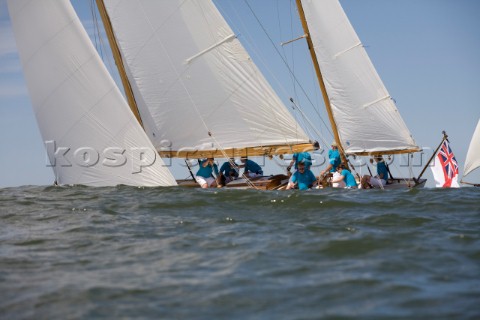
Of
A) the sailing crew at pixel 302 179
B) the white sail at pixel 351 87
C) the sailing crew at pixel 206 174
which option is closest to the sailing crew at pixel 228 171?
the sailing crew at pixel 206 174

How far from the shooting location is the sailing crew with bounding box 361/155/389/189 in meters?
20.8

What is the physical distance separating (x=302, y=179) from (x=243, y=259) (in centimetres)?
917

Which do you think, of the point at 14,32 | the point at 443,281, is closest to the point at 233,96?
the point at 14,32

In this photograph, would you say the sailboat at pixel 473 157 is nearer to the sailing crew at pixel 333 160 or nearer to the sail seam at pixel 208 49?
the sailing crew at pixel 333 160

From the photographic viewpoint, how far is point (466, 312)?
6453mm

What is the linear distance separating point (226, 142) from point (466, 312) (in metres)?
14.3

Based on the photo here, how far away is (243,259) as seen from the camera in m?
8.68

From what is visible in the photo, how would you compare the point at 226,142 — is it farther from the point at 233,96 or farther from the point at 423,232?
the point at 423,232

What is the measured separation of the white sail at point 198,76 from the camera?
Result: 66.1 ft

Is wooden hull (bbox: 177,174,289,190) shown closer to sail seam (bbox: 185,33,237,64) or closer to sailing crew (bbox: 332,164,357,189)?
sailing crew (bbox: 332,164,357,189)

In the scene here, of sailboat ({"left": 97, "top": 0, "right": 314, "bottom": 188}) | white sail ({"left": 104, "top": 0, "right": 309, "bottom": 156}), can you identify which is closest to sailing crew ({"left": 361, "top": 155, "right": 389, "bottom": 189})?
sailboat ({"left": 97, "top": 0, "right": 314, "bottom": 188})

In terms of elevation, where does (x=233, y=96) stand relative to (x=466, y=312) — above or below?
above

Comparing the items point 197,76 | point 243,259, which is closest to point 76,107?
point 197,76

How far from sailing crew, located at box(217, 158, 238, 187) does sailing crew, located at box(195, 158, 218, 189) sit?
281mm
